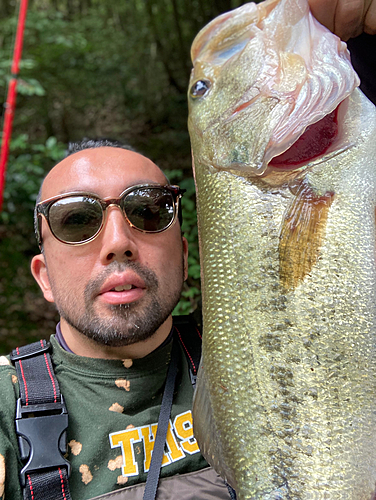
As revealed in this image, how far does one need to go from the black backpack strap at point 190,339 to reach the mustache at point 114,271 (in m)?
0.39

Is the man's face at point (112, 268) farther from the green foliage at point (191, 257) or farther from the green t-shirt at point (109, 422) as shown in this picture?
the green foliage at point (191, 257)

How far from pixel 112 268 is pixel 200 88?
2.54ft

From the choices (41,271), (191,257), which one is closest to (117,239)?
(41,271)

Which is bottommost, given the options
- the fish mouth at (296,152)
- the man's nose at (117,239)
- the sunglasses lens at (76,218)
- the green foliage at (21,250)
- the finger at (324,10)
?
the green foliage at (21,250)

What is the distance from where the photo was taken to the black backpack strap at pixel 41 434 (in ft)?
4.98

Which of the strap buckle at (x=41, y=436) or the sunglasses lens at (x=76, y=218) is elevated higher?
the sunglasses lens at (x=76, y=218)

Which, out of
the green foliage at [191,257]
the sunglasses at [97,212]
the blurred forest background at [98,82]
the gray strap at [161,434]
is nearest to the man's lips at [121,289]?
the sunglasses at [97,212]

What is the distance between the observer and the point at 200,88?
63.0 inches

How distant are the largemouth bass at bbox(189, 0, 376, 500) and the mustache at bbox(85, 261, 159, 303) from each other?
43 centimetres

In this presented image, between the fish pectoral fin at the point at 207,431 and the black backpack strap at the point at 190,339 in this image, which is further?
the black backpack strap at the point at 190,339

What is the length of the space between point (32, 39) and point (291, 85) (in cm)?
799

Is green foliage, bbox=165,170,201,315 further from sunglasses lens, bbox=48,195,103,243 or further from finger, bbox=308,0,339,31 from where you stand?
finger, bbox=308,0,339,31

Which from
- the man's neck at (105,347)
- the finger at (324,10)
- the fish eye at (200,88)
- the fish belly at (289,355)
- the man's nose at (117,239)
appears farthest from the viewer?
the man's neck at (105,347)

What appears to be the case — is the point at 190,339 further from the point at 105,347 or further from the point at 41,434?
the point at 41,434
